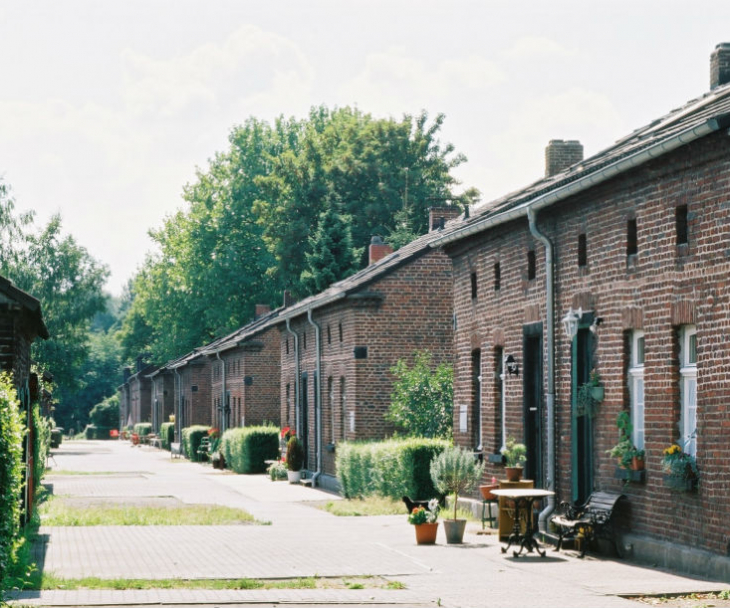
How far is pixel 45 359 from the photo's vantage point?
66562 millimetres

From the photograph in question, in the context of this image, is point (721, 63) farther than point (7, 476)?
Yes

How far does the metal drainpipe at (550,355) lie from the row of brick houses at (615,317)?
3 centimetres

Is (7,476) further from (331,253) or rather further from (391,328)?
Answer: (331,253)

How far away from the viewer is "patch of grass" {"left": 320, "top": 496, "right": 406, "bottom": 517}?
25891 mm

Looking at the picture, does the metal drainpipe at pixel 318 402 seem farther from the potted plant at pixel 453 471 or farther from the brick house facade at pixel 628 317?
the potted plant at pixel 453 471

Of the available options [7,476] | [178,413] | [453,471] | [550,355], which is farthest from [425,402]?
[178,413]

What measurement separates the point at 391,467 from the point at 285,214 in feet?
116

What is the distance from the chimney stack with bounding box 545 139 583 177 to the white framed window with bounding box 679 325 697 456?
10.8 metres

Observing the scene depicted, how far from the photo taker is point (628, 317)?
17.5 m

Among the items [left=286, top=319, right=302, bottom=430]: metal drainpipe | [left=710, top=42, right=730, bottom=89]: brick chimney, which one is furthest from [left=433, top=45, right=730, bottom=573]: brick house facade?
[left=286, top=319, right=302, bottom=430]: metal drainpipe

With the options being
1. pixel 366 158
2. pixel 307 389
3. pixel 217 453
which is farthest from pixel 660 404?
pixel 366 158

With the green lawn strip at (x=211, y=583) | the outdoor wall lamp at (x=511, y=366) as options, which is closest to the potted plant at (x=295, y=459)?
the outdoor wall lamp at (x=511, y=366)

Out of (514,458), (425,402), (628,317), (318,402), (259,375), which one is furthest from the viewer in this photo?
(259,375)

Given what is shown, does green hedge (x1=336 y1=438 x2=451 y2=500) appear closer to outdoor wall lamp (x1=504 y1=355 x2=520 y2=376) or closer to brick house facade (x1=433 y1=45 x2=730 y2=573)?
brick house facade (x1=433 y1=45 x2=730 y2=573)
